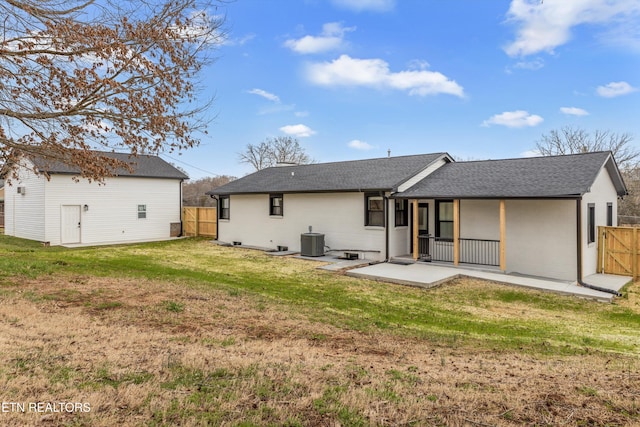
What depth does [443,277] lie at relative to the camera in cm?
1120

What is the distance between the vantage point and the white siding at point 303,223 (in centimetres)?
1490

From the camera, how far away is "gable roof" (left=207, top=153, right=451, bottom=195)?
14.8 m

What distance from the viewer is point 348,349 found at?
17.0 ft

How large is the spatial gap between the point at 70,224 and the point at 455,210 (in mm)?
18761

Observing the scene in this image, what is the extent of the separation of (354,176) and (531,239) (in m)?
7.22

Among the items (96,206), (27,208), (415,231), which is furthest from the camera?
(27,208)

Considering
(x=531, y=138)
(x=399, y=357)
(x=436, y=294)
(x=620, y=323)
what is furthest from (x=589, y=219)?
(x=531, y=138)

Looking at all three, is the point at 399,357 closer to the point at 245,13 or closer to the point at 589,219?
the point at 245,13

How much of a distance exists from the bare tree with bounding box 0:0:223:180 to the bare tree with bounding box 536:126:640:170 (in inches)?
1325

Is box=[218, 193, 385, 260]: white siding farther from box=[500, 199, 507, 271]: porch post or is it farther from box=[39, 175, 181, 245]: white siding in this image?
box=[39, 175, 181, 245]: white siding

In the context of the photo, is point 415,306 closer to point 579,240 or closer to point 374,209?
point 579,240

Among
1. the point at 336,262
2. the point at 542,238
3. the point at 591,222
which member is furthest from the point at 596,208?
the point at 336,262

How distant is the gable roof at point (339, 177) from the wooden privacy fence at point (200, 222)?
2.51 metres

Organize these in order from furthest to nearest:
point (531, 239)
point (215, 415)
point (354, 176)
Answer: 1. point (354, 176)
2. point (531, 239)
3. point (215, 415)
